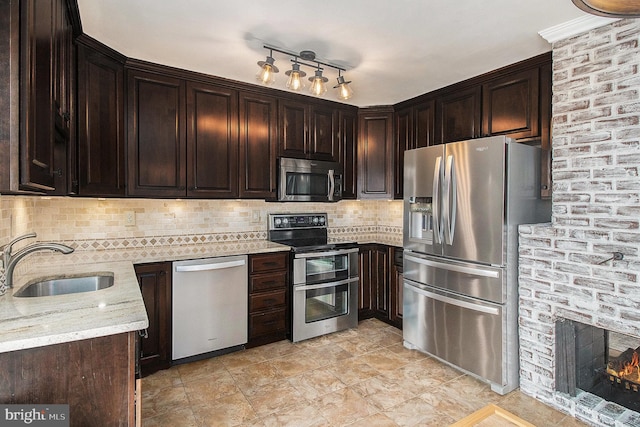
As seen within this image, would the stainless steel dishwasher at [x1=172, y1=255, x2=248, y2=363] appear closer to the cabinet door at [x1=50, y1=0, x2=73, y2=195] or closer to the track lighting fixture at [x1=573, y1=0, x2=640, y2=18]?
the cabinet door at [x1=50, y1=0, x2=73, y2=195]

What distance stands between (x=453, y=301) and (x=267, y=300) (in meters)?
1.62

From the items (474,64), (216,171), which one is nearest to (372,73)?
(474,64)

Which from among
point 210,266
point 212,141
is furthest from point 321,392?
point 212,141

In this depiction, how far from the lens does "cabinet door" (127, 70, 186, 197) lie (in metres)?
2.70

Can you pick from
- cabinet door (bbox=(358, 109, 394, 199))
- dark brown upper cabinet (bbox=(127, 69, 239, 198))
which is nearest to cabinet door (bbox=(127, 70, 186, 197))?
dark brown upper cabinet (bbox=(127, 69, 239, 198))

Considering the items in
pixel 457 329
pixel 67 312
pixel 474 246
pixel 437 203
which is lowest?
pixel 457 329

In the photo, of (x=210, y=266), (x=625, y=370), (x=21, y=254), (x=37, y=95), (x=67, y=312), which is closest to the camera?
(x=37, y=95)

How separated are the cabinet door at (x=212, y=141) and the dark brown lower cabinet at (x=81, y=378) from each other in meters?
1.85

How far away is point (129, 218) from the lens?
2.93 m

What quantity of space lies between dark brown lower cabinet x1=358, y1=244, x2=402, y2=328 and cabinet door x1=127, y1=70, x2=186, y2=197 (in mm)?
2082

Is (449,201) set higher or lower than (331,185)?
lower

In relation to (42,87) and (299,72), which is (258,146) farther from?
(42,87)

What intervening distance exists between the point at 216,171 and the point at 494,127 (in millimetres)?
2429

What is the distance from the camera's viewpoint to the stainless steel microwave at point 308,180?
11.0 feet
